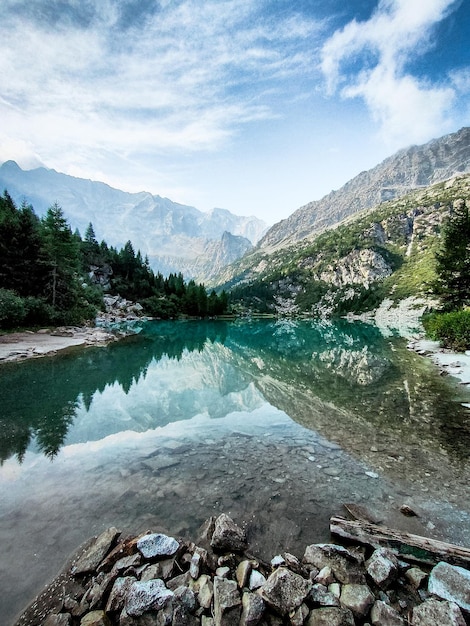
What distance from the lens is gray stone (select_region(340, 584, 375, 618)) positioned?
421cm

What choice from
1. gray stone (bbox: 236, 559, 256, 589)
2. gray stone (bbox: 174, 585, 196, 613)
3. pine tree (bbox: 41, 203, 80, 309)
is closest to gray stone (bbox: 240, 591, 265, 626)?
gray stone (bbox: 236, 559, 256, 589)

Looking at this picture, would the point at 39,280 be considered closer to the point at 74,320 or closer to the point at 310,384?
the point at 74,320

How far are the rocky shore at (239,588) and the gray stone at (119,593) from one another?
1cm

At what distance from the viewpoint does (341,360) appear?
104ft

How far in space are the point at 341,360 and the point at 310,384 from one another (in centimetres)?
1241

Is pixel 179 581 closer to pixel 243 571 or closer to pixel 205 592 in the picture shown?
pixel 205 592

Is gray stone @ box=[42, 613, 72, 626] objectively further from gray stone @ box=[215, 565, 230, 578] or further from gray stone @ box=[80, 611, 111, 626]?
gray stone @ box=[215, 565, 230, 578]

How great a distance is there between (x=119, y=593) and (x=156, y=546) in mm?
956

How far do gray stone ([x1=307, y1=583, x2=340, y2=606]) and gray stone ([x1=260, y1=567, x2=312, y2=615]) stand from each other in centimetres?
7

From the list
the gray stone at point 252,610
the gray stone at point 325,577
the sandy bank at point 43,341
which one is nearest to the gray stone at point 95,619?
the gray stone at point 252,610

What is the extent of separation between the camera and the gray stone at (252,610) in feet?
13.2

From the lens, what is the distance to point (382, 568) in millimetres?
4895

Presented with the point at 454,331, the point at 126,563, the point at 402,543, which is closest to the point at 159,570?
the point at 126,563

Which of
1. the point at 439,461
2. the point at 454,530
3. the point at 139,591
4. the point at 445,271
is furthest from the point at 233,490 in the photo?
the point at 445,271
